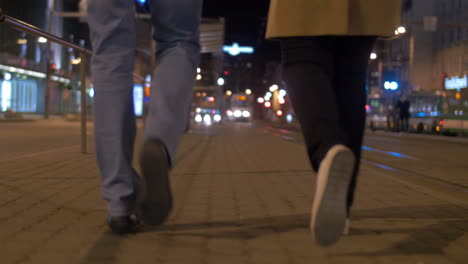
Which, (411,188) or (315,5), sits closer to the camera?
(315,5)

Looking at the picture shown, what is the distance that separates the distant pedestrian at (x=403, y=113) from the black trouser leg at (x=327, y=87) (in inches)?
1015

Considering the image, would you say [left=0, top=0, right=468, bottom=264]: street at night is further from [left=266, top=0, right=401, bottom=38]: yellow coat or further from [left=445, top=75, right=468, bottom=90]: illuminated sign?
[left=445, top=75, right=468, bottom=90]: illuminated sign

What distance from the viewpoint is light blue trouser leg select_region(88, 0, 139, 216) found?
2.83 meters

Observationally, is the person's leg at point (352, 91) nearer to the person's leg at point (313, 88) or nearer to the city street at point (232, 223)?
the person's leg at point (313, 88)

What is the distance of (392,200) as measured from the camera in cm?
453

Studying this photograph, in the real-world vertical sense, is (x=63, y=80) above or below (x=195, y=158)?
above

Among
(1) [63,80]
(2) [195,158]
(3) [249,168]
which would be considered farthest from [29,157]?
(1) [63,80]

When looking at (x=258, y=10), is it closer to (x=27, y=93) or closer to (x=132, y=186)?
(x=27, y=93)

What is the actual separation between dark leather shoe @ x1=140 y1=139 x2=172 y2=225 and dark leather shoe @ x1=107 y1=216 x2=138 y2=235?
33cm

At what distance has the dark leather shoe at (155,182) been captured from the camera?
2.43 meters

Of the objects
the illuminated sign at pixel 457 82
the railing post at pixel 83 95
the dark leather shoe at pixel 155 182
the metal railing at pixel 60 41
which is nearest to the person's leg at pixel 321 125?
the dark leather shoe at pixel 155 182

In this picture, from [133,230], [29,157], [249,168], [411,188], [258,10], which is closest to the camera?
[133,230]

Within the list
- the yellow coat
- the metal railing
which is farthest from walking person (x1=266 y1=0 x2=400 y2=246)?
the metal railing

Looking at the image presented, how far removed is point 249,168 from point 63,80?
139ft
